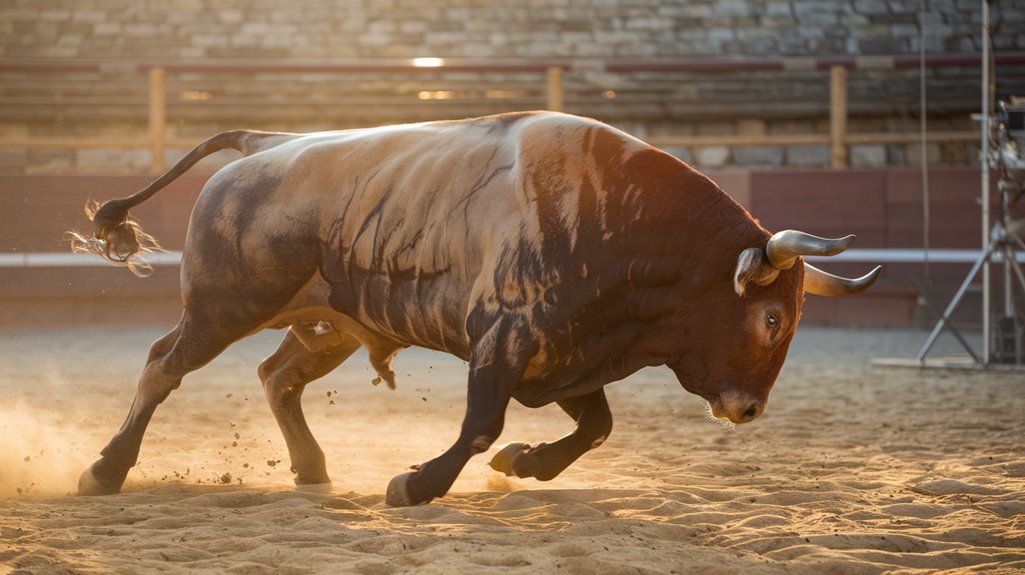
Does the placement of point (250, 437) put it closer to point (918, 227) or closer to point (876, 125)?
point (918, 227)

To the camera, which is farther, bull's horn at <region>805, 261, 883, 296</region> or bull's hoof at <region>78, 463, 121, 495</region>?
bull's hoof at <region>78, 463, 121, 495</region>

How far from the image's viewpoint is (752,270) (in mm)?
4223

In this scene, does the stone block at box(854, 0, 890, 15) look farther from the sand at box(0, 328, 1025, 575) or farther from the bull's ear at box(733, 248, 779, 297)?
the bull's ear at box(733, 248, 779, 297)

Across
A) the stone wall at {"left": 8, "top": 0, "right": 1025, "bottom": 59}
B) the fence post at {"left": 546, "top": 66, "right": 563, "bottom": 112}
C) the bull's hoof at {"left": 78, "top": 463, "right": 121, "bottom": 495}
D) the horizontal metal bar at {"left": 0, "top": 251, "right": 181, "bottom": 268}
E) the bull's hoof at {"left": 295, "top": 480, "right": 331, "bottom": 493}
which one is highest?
the stone wall at {"left": 8, "top": 0, "right": 1025, "bottom": 59}

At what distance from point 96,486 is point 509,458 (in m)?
1.56

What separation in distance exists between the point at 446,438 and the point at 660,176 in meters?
2.54

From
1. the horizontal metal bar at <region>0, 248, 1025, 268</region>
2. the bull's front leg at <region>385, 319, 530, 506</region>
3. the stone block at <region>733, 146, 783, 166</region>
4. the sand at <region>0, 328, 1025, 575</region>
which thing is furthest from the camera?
the stone block at <region>733, 146, 783, 166</region>

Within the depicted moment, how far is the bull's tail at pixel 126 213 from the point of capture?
17.7ft

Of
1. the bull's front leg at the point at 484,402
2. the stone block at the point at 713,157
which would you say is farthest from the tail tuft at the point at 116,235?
the stone block at the point at 713,157

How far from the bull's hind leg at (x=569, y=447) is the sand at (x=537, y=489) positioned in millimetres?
108

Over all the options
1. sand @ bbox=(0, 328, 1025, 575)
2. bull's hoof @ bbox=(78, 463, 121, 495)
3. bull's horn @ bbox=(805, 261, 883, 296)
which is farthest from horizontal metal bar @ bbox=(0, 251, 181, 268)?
bull's horn @ bbox=(805, 261, 883, 296)

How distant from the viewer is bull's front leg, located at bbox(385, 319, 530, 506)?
4375mm

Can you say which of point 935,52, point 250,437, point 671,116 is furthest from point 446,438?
point 935,52

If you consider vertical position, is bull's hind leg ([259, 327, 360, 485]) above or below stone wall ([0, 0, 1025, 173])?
below
